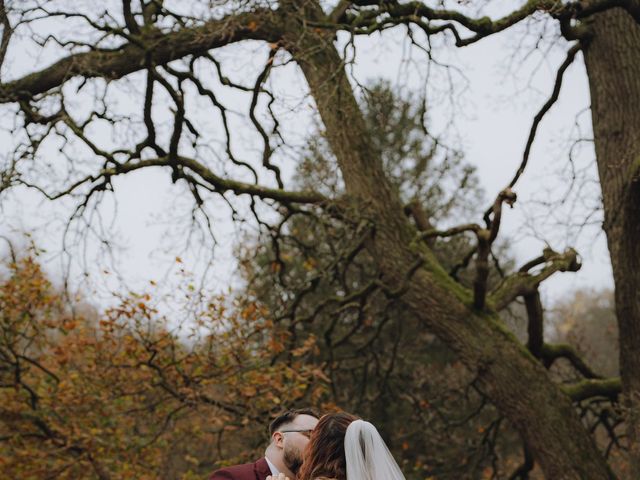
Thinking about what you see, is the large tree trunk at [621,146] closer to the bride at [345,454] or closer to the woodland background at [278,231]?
the woodland background at [278,231]

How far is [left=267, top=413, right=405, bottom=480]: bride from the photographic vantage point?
4141 millimetres

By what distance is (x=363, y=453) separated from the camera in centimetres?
418

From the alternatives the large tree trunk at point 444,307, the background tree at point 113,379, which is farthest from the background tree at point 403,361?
the large tree trunk at point 444,307

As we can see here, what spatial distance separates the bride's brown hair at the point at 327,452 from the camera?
4188mm

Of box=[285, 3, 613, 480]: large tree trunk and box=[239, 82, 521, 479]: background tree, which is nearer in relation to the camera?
box=[285, 3, 613, 480]: large tree trunk

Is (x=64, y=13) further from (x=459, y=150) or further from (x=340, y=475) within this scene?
(x=340, y=475)

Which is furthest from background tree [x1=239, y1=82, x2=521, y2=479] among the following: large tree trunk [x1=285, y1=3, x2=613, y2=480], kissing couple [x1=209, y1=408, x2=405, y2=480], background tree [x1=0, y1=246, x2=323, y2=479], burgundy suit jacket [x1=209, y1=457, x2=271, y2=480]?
kissing couple [x1=209, y1=408, x2=405, y2=480]

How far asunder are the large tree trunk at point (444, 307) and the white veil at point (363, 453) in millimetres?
3387

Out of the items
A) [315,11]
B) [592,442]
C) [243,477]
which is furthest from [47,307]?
[592,442]

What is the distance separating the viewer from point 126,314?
8.90 m

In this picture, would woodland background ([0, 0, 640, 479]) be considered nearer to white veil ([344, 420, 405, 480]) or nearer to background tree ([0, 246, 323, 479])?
background tree ([0, 246, 323, 479])

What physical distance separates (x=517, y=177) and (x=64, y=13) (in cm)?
484

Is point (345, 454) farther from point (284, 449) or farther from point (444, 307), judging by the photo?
point (444, 307)

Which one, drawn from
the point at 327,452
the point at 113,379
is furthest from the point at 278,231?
the point at 327,452
